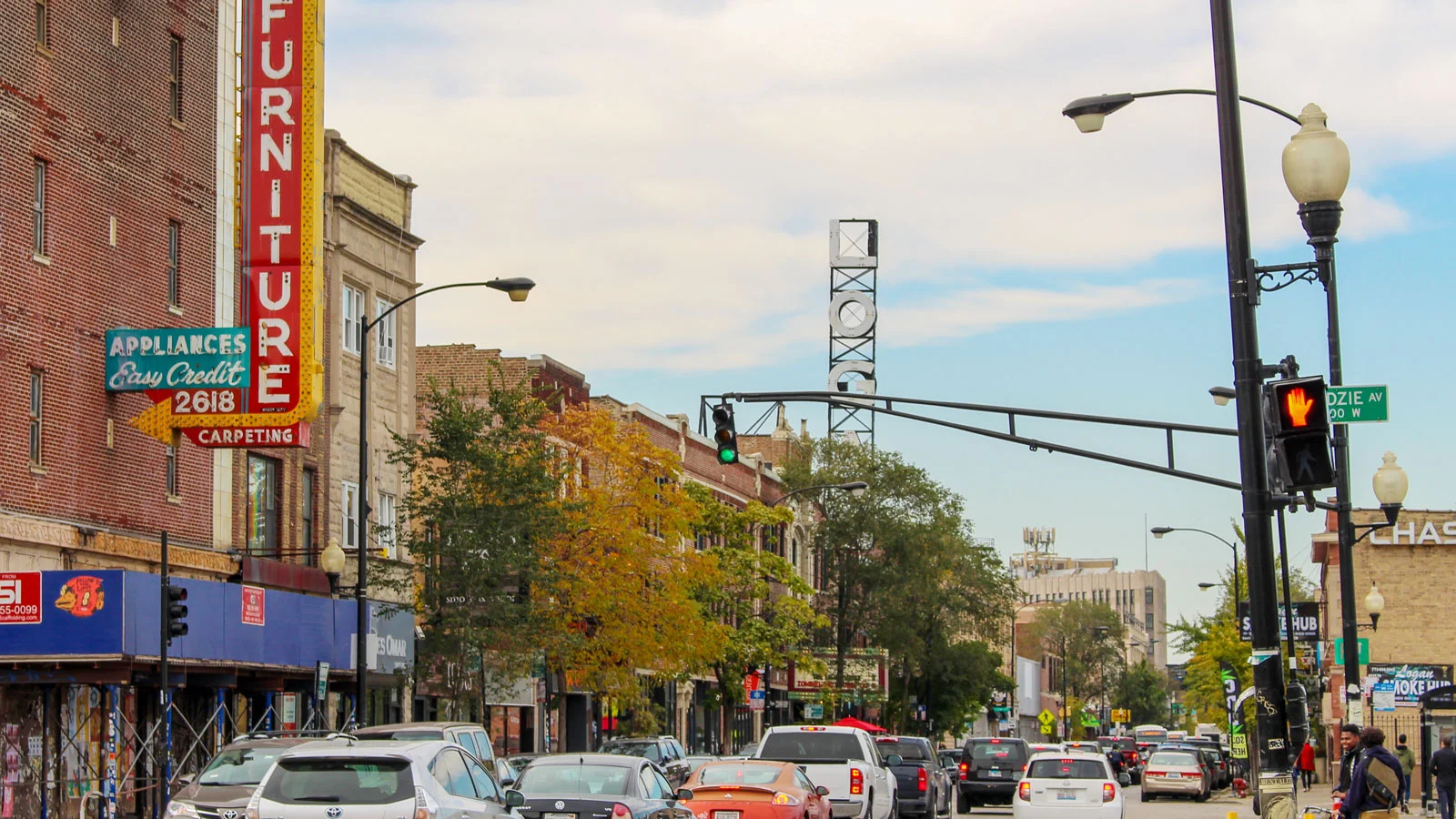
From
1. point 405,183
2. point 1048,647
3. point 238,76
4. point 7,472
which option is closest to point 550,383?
point 405,183

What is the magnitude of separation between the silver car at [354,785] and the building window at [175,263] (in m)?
21.9

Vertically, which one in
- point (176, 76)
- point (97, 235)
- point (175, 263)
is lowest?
point (97, 235)

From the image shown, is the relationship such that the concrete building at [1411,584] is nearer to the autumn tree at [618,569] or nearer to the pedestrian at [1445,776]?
the autumn tree at [618,569]

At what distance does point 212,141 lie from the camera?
37.6m

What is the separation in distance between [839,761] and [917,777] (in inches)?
297

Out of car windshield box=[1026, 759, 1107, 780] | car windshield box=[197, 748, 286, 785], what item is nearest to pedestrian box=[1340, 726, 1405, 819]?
car windshield box=[197, 748, 286, 785]

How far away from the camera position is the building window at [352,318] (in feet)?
145

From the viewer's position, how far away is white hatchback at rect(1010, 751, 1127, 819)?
3119 cm

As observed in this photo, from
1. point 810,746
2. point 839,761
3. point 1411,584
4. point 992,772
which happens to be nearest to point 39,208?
point 810,746

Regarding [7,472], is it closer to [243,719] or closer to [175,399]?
[175,399]

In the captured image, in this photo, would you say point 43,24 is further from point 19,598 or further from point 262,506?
point 262,506

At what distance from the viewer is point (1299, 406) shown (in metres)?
14.4

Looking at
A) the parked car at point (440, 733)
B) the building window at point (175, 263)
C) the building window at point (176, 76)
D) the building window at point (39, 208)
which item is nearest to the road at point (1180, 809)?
the parked car at point (440, 733)

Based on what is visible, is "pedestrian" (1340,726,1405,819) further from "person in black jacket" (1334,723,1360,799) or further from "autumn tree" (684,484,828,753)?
"autumn tree" (684,484,828,753)
